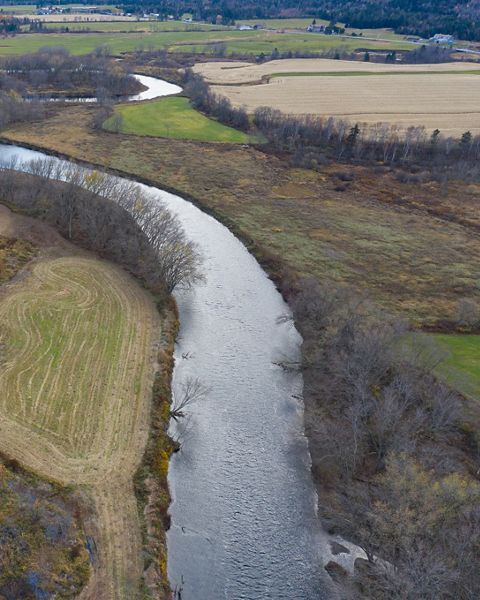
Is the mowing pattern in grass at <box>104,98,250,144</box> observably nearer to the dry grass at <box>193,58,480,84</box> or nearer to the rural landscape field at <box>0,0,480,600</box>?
the rural landscape field at <box>0,0,480,600</box>

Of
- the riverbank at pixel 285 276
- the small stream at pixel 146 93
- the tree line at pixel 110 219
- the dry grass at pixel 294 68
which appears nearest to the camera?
the tree line at pixel 110 219

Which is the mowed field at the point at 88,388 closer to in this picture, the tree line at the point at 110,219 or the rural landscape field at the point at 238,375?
the rural landscape field at the point at 238,375

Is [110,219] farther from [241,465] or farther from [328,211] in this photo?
[241,465]

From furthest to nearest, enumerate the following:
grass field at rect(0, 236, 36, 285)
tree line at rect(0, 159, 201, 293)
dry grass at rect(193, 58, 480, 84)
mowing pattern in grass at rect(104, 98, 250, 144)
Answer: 1. dry grass at rect(193, 58, 480, 84)
2. mowing pattern in grass at rect(104, 98, 250, 144)
3. tree line at rect(0, 159, 201, 293)
4. grass field at rect(0, 236, 36, 285)

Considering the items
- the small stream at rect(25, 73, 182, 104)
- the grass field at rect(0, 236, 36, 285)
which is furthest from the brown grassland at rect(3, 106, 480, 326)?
the grass field at rect(0, 236, 36, 285)

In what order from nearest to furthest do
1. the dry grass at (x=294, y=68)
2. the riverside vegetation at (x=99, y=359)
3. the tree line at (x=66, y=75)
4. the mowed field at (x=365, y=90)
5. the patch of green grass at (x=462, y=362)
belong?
the riverside vegetation at (x=99, y=359) → the patch of green grass at (x=462, y=362) → the mowed field at (x=365, y=90) → the tree line at (x=66, y=75) → the dry grass at (x=294, y=68)

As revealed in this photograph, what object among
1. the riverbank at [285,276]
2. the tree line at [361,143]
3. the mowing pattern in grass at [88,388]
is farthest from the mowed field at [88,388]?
the tree line at [361,143]

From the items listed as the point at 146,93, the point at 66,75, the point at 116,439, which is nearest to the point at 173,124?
→ the point at 146,93
